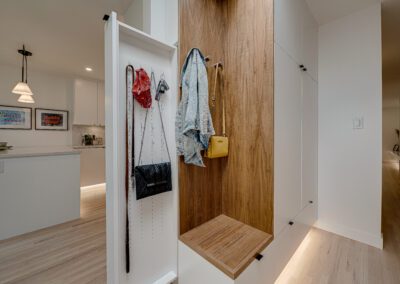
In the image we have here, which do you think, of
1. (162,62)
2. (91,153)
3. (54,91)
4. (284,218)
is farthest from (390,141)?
(54,91)

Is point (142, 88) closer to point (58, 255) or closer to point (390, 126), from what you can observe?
point (58, 255)

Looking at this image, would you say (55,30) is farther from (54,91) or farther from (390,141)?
(390,141)

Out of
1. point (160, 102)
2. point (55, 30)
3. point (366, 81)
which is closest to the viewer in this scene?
point (160, 102)

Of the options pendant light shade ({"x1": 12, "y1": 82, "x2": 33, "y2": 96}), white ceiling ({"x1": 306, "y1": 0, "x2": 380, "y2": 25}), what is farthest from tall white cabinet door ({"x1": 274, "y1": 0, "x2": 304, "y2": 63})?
pendant light shade ({"x1": 12, "y1": 82, "x2": 33, "y2": 96})

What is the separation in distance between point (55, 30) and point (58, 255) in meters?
2.64

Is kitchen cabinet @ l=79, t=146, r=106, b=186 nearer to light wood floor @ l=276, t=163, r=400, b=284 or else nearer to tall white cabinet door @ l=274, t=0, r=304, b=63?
light wood floor @ l=276, t=163, r=400, b=284

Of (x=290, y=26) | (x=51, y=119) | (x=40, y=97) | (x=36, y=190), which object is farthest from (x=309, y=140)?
(x=40, y=97)

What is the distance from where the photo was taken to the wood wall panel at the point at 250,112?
124cm

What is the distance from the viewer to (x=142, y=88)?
1.09 metres

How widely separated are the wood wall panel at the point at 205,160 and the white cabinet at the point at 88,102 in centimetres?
370

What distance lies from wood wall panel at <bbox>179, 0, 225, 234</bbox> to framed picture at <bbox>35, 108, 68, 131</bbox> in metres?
3.97

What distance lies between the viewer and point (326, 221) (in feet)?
6.97

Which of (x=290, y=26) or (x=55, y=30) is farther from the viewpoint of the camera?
(x=55, y=30)

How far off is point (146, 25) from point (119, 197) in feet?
4.12
